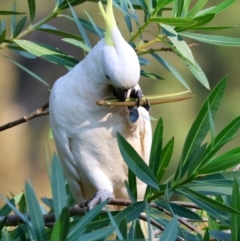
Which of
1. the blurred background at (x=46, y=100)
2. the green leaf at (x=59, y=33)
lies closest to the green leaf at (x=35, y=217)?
the green leaf at (x=59, y=33)

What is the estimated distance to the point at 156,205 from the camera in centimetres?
107

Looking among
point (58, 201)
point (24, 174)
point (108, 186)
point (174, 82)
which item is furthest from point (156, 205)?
point (24, 174)

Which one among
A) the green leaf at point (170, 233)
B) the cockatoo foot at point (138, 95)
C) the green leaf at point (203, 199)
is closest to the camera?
the green leaf at point (170, 233)

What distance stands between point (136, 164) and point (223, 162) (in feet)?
0.50

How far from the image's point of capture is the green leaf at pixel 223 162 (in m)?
0.98

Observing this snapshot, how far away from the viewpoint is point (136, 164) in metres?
0.98

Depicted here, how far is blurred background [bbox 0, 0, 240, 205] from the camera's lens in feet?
14.5

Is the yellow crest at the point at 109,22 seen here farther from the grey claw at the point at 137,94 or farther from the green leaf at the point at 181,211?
the green leaf at the point at 181,211

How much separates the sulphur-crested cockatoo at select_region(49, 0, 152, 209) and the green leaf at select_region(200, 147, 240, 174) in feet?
0.98

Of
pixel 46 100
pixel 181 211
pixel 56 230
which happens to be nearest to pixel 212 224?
pixel 181 211

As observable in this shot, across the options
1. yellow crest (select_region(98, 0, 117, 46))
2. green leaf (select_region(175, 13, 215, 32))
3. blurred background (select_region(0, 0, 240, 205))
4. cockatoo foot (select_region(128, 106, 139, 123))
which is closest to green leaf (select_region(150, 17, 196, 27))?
green leaf (select_region(175, 13, 215, 32))

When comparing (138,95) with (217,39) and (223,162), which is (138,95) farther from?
(223,162)

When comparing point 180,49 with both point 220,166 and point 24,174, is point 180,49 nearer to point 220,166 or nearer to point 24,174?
point 220,166

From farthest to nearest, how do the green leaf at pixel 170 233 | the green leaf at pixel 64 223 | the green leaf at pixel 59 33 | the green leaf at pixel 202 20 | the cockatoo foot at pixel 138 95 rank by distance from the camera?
the green leaf at pixel 59 33, the cockatoo foot at pixel 138 95, the green leaf at pixel 202 20, the green leaf at pixel 170 233, the green leaf at pixel 64 223
